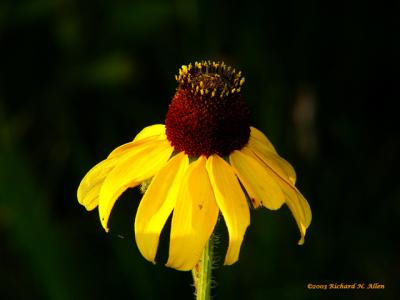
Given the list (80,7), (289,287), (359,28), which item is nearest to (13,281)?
(289,287)

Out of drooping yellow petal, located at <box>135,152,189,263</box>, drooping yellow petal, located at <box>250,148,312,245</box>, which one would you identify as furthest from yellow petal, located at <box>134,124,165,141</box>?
drooping yellow petal, located at <box>250,148,312,245</box>

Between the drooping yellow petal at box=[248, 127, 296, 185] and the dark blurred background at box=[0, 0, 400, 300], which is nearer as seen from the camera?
the drooping yellow petal at box=[248, 127, 296, 185]

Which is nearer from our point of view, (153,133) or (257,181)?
(257,181)

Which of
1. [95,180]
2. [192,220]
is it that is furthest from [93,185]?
[192,220]

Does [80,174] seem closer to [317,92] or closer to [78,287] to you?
[78,287]

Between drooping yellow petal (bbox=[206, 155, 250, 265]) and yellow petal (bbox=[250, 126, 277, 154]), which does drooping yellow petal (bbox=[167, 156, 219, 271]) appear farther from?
yellow petal (bbox=[250, 126, 277, 154])

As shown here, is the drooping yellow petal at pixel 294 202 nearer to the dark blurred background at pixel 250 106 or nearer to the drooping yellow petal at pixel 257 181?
the drooping yellow petal at pixel 257 181

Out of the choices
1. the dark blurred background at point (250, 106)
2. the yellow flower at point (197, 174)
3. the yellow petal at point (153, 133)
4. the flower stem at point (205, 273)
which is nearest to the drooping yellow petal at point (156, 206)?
the yellow flower at point (197, 174)

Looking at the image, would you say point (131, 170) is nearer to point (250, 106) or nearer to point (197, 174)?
point (197, 174)
